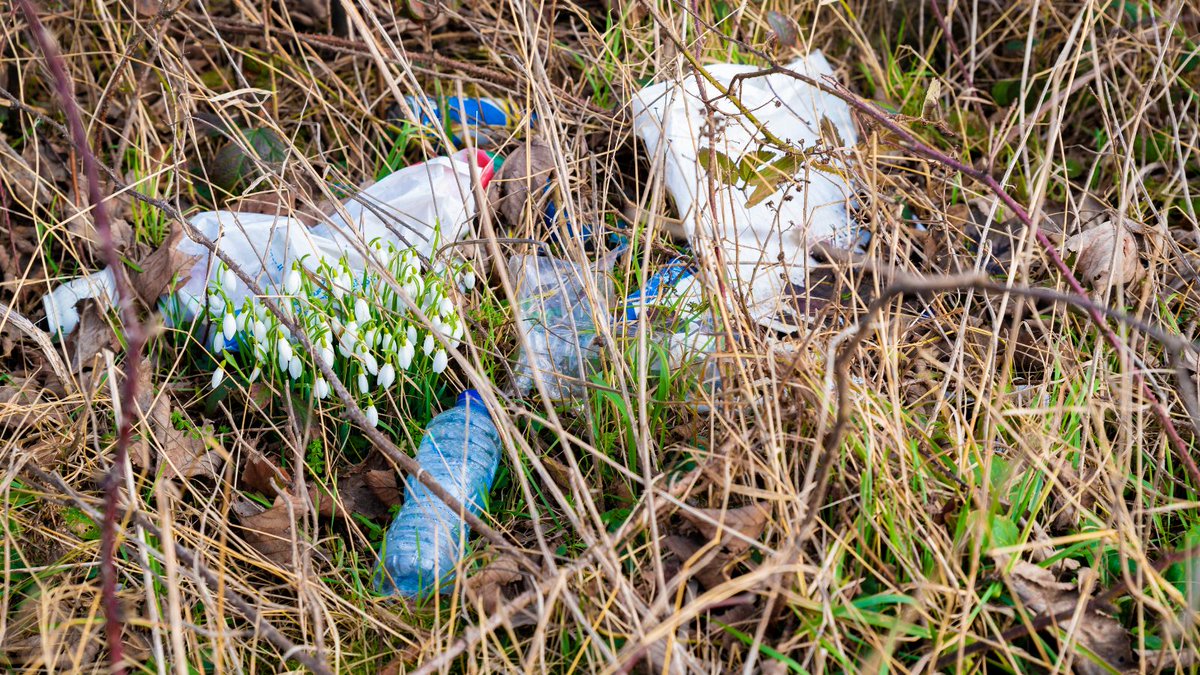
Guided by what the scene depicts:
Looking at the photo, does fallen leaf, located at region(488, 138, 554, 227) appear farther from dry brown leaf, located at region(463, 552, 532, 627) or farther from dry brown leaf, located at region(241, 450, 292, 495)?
dry brown leaf, located at region(463, 552, 532, 627)

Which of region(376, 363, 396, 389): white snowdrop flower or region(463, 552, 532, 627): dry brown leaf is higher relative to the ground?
region(376, 363, 396, 389): white snowdrop flower

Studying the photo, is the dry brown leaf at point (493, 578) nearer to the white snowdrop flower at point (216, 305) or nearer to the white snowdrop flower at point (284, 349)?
the white snowdrop flower at point (284, 349)

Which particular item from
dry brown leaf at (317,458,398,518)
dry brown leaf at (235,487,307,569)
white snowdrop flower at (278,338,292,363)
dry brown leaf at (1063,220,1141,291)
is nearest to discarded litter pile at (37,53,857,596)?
white snowdrop flower at (278,338,292,363)

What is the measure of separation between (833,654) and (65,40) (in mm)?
3324

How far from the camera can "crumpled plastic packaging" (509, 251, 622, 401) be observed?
2.39 m

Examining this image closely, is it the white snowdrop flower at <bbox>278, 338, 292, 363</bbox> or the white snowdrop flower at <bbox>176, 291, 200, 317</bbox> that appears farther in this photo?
the white snowdrop flower at <bbox>176, 291, 200, 317</bbox>

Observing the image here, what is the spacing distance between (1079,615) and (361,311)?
64.9 inches

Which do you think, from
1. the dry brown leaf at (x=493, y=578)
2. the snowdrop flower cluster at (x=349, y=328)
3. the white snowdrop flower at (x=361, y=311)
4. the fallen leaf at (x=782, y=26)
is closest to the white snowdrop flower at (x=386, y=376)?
the snowdrop flower cluster at (x=349, y=328)

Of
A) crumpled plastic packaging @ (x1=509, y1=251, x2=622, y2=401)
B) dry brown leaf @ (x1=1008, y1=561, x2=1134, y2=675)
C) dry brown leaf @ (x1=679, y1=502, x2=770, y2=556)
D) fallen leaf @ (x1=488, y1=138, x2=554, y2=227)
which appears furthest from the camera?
fallen leaf @ (x1=488, y1=138, x2=554, y2=227)

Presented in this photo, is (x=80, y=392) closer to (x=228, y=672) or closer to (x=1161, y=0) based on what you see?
(x=228, y=672)

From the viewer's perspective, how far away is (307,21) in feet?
11.5

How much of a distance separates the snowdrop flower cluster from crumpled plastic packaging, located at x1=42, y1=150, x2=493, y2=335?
0.64 ft

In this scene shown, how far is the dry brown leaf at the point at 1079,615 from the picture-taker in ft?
5.74

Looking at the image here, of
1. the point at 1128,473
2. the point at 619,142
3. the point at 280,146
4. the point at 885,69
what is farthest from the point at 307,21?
the point at 1128,473
